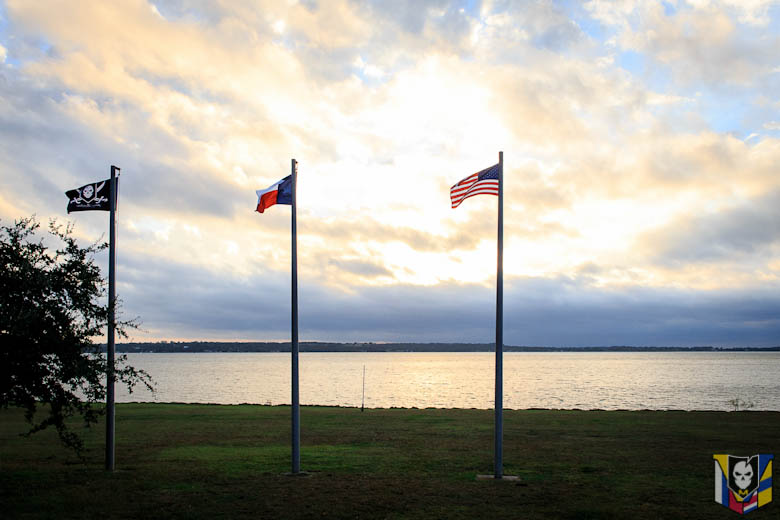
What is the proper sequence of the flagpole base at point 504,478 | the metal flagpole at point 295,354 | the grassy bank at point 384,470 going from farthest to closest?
the metal flagpole at point 295,354
the flagpole base at point 504,478
the grassy bank at point 384,470

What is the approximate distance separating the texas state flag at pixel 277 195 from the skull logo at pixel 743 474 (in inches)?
474

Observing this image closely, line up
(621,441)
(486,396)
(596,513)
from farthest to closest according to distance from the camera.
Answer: (486,396) → (621,441) → (596,513)

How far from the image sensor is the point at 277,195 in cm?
1741

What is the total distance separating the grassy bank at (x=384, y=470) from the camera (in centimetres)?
1323

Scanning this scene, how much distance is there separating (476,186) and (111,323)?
10.2m

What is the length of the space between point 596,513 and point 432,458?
7717 millimetres

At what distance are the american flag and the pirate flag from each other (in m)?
9.59

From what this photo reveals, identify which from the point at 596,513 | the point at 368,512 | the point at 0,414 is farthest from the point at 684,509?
the point at 0,414

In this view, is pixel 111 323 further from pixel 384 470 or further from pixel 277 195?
pixel 384 470

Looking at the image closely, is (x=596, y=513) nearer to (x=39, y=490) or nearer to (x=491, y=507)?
(x=491, y=507)

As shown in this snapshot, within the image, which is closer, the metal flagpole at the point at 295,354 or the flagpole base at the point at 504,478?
the flagpole base at the point at 504,478

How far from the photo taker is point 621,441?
2353 cm

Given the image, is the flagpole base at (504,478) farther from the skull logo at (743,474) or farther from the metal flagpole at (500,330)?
the skull logo at (743,474)
